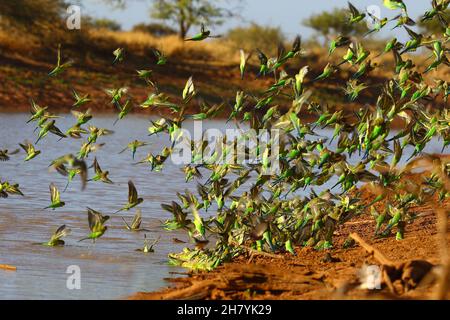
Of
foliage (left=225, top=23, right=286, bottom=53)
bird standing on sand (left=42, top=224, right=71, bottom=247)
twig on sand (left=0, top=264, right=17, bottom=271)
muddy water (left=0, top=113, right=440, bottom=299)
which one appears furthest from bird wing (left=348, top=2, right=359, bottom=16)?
foliage (left=225, top=23, right=286, bottom=53)

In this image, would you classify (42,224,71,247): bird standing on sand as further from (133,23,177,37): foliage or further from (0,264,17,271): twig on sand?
(133,23,177,37): foliage

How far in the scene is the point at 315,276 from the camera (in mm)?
5648

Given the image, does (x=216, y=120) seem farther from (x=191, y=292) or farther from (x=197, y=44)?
(x=191, y=292)

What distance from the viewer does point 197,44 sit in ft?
107

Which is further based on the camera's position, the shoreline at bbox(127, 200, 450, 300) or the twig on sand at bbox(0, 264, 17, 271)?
the twig on sand at bbox(0, 264, 17, 271)

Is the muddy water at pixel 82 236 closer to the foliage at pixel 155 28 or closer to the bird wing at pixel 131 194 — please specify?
the bird wing at pixel 131 194

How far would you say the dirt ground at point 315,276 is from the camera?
485 cm

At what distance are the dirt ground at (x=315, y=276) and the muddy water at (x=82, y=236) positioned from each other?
0.37m

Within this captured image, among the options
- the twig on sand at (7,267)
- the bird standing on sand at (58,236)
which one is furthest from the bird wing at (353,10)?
the twig on sand at (7,267)

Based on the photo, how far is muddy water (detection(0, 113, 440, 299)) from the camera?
19.4 ft

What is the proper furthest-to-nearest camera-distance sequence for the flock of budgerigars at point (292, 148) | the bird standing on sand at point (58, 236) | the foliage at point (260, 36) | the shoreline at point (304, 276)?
the foliage at point (260, 36), the bird standing on sand at point (58, 236), the flock of budgerigars at point (292, 148), the shoreline at point (304, 276)

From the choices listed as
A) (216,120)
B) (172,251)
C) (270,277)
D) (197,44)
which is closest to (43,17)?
(197,44)

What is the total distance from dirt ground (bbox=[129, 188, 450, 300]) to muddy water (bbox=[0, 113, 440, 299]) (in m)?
0.37

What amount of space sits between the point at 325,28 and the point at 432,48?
1584 inches
